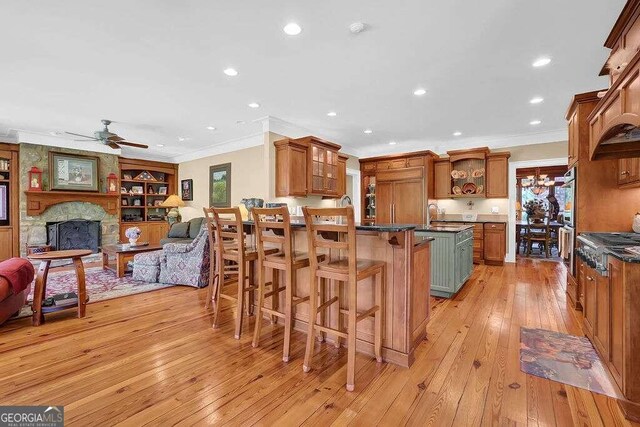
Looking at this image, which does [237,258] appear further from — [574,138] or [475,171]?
[475,171]

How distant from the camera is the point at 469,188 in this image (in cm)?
671

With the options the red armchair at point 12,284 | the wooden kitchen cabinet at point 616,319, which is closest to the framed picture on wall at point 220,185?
the red armchair at point 12,284

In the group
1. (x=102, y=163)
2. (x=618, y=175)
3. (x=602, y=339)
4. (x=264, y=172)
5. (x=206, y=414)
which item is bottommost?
(x=206, y=414)

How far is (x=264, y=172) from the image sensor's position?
A: 18.0 feet

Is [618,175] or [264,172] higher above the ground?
[264,172]

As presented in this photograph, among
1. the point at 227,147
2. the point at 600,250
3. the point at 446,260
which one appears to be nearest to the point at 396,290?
the point at 600,250

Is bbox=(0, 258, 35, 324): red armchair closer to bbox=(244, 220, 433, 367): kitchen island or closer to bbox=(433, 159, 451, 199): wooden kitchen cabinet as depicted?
bbox=(244, 220, 433, 367): kitchen island

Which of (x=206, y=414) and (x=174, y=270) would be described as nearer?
(x=206, y=414)

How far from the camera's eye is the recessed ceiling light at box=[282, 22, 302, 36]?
8.52 feet

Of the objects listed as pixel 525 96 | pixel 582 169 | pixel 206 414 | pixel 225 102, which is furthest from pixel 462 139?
pixel 206 414

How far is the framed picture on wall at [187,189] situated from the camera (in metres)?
7.85

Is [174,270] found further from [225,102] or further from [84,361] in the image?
[225,102]

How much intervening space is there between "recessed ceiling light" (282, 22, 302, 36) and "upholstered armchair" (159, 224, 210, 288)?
2.76 m

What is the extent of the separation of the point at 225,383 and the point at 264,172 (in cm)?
401
